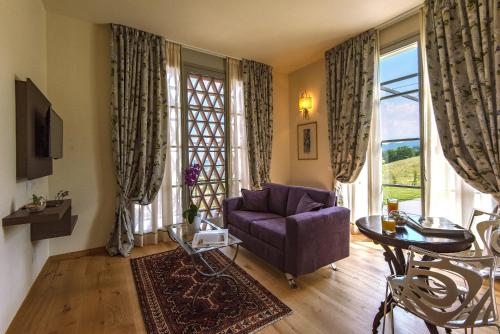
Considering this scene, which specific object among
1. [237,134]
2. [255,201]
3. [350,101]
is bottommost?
[255,201]

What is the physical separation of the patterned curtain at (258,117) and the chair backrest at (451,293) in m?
3.07

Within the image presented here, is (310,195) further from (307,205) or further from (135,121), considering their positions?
(135,121)

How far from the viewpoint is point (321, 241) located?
89.6 inches

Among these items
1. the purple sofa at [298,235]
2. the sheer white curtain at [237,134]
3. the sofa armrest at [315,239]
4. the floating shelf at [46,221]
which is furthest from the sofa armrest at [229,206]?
the floating shelf at [46,221]

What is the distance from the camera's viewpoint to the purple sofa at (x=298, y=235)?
214 cm

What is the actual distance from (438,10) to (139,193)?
416 centimetres

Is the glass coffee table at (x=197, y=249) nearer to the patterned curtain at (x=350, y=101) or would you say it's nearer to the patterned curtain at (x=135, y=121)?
the patterned curtain at (x=135, y=121)

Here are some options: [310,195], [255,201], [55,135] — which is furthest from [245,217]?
[55,135]

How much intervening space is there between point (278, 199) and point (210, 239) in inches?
54.3

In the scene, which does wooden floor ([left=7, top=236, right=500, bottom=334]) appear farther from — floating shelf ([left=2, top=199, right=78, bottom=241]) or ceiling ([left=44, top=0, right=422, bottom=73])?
ceiling ([left=44, top=0, right=422, bottom=73])

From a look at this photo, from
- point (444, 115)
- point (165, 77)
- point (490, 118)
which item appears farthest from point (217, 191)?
point (490, 118)

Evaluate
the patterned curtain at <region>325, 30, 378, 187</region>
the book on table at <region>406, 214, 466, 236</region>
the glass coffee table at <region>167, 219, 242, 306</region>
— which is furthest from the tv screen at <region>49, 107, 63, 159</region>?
the patterned curtain at <region>325, 30, 378, 187</region>

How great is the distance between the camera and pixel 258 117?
4180 millimetres

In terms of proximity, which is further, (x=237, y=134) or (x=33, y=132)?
(x=237, y=134)
